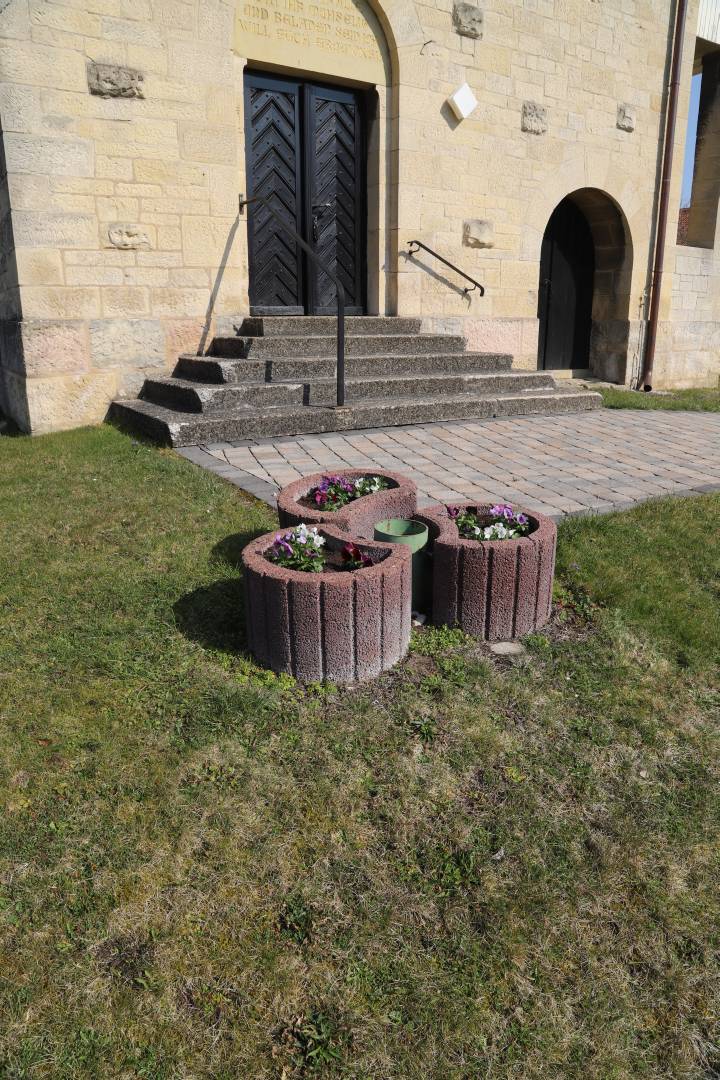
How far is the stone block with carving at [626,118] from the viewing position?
A: 33.1 feet

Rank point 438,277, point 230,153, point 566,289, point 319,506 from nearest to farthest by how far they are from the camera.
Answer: point 319,506 < point 230,153 < point 438,277 < point 566,289

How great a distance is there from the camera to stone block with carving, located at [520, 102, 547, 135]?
9133 millimetres

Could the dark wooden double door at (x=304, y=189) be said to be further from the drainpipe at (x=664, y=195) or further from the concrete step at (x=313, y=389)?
the drainpipe at (x=664, y=195)

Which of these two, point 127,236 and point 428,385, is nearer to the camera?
point 127,236

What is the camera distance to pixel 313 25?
7.68 m

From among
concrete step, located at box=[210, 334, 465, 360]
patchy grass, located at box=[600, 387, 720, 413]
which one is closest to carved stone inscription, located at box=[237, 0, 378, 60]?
concrete step, located at box=[210, 334, 465, 360]

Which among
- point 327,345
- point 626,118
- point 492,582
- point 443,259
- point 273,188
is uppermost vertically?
point 626,118

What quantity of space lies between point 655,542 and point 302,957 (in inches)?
112

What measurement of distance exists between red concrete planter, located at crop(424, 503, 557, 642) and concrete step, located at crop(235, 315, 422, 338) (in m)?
4.77

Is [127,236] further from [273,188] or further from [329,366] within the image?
[329,366]

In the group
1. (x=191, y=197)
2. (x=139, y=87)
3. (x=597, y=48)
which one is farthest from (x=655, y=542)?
(x=597, y=48)

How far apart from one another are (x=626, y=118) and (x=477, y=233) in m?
3.16

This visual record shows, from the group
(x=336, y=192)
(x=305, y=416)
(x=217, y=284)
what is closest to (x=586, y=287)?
(x=336, y=192)

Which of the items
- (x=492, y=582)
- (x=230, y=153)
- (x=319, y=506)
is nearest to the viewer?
(x=492, y=582)
